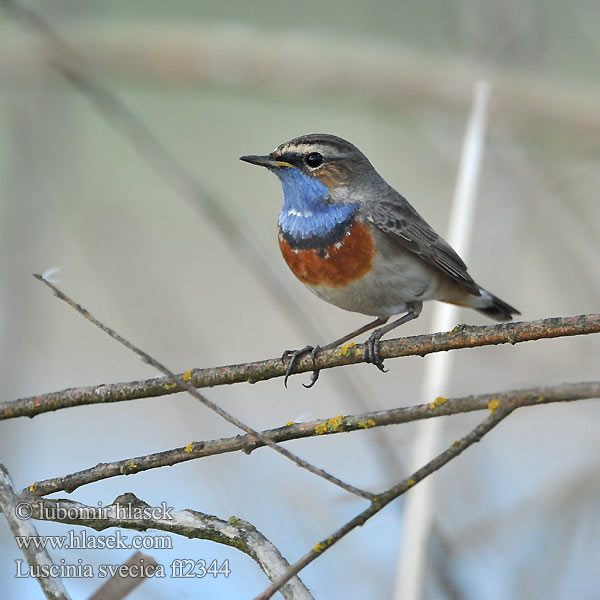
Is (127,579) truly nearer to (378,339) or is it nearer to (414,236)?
(378,339)

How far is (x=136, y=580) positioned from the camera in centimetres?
227

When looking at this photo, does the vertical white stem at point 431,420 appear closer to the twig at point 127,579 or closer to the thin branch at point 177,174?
the thin branch at point 177,174

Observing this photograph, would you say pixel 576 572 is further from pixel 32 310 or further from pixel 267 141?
pixel 267 141

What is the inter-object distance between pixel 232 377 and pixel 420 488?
1.02 meters

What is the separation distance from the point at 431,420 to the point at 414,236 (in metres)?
1.06

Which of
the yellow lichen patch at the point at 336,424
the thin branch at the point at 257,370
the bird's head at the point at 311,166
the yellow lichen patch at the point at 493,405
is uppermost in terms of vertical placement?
the bird's head at the point at 311,166

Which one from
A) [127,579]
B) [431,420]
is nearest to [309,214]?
[431,420]

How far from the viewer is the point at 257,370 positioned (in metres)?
Answer: 2.90

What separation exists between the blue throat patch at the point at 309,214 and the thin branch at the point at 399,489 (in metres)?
2.18

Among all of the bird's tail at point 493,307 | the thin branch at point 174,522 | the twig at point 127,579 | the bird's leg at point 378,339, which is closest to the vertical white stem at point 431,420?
the bird's leg at point 378,339

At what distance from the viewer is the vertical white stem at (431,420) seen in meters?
3.26

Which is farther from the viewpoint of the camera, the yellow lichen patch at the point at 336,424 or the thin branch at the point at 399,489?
the yellow lichen patch at the point at 336,424

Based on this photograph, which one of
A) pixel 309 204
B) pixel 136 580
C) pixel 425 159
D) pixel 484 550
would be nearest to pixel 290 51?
pixel 425 159

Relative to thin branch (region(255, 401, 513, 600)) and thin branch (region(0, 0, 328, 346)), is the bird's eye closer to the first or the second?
thin branch (region(0, 0, 328, 346))
